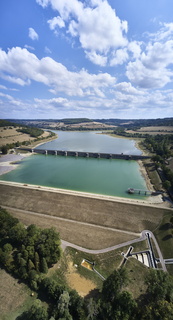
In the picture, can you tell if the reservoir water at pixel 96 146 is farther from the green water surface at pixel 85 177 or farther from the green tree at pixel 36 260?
the green tree at pixel 36 260

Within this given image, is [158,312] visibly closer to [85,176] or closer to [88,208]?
[88,208]

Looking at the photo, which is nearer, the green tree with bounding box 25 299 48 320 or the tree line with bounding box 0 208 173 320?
the green tree with bounding box 25 299 48 320

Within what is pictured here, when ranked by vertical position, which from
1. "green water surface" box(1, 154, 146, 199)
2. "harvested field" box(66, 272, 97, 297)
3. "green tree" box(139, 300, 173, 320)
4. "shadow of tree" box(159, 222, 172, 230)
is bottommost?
"green water surface" box(1, 154, 146, 199)

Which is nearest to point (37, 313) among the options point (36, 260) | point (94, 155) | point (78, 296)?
point (78, 296)

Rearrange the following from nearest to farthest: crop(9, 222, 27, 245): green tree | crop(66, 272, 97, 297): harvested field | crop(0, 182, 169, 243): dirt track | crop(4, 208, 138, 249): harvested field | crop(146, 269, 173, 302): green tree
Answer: crop(146, 269, 173, 302): green tree → crop(66, 272, 97, 297): harvested field → crop(9, 222, 27, 245): green tree → crop(4, 208, 138, 249): harvested field → crop(0, 182, 169, 243): dirt track

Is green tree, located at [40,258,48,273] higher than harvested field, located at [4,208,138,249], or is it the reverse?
green tree, located at [40,258,48,273]

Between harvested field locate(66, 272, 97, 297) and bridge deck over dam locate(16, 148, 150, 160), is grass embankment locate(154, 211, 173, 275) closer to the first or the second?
harvested field locate(66, 272, 97, 297)

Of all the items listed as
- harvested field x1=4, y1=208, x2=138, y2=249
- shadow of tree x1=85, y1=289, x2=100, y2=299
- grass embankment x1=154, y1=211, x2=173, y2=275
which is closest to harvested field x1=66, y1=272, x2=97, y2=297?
shadow of tree x1=85, y1=289, x2=100, y2=299

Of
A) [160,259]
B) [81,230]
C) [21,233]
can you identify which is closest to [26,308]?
[21,233]
